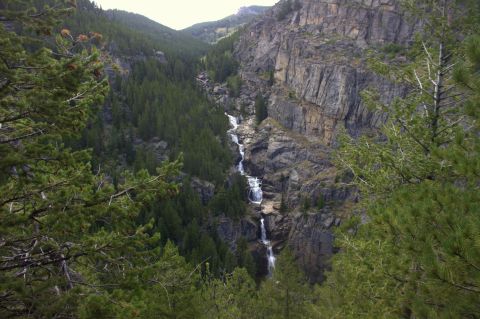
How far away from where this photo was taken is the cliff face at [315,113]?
5569 cm

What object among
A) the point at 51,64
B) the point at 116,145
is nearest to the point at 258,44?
the point at 116,145

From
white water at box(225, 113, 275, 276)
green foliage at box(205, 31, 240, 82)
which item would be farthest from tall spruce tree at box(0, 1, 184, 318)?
green foliage at box(205, 31, 240, 82)

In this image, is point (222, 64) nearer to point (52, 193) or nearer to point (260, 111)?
point (260, 111)

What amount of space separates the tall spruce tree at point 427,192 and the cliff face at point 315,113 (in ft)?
144

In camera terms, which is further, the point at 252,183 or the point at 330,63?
the point at 330,63

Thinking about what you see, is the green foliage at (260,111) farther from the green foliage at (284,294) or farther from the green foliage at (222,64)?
the green foliage at (284,294)

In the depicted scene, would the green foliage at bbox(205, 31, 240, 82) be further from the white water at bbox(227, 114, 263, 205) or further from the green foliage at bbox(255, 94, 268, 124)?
the white water at bbox(227, 114, 263, 205)

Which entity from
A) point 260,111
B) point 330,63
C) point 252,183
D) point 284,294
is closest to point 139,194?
point 284,294

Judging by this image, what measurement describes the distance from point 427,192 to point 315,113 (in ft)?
211

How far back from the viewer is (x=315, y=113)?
69.3 meters

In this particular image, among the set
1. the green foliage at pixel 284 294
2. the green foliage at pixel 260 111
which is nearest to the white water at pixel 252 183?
the green foliage at pixel 260 111

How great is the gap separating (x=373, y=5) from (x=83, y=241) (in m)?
74.4

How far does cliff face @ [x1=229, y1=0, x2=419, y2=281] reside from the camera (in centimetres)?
5569

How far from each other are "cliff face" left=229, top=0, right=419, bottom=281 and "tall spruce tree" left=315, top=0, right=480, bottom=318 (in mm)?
43947
